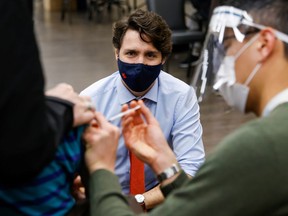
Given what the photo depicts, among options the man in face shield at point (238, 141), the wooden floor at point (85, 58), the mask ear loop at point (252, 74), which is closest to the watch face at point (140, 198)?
the man in face shield at point (238, 141)

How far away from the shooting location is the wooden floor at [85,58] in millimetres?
4801

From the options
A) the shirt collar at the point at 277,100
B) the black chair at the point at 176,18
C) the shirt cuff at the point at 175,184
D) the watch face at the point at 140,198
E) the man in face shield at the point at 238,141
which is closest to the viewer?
the man in face shield at the point at 238,141

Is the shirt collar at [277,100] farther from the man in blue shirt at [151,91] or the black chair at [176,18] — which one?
the black chair at [176,18]

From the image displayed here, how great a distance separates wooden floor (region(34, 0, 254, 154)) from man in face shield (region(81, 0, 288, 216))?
2415 mm

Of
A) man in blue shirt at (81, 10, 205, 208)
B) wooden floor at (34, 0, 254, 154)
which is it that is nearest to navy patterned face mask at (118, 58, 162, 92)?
man in blue shirt at (81, 10, 205, 208)

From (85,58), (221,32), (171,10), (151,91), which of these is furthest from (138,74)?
(85,58)

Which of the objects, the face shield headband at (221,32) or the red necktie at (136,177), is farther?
the red necktie at (136,177)

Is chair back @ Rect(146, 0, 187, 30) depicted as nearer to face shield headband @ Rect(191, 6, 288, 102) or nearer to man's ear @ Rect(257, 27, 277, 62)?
face shield headband @ Rect(191, 6, 288, 102)

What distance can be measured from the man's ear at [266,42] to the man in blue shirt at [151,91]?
0.97m

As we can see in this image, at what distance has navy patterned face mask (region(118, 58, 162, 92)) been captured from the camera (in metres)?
2.36

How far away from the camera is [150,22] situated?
240 cm

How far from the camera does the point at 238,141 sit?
1262 mm

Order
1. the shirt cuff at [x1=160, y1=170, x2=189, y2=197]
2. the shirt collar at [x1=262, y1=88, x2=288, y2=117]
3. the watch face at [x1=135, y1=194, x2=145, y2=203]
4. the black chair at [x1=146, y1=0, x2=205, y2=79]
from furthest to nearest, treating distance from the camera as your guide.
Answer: the black chair at [x1=146, y1=0, x2=205, y2=79], the watch face at [x1=135, y1=194, x2=145, y2=203], the shirt cuff at [x1=160, y1=170, x2=189, y2=197], the shirt collar at [x1=262, y1=88, x2=288, y2=117]

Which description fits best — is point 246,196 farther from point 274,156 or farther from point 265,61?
point 265,61
